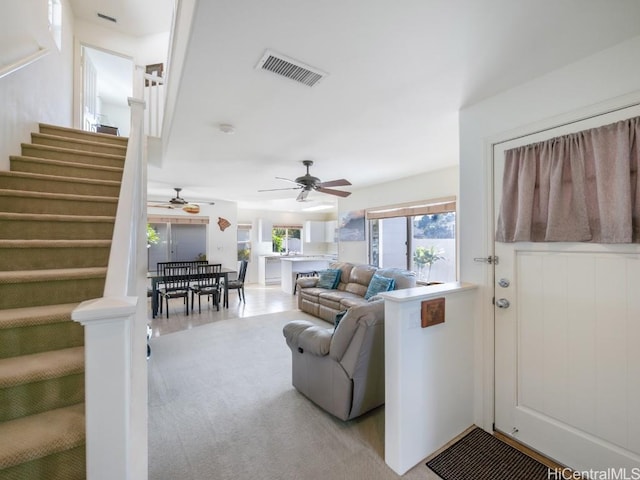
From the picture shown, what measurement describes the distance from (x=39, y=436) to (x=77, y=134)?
325cm

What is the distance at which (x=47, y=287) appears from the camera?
1642 mm

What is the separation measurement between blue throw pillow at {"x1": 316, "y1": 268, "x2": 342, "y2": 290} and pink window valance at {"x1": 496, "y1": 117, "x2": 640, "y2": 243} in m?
3.73

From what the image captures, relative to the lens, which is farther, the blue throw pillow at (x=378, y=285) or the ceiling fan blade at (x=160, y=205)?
the ceiling fan blade at (x=160, y=205)

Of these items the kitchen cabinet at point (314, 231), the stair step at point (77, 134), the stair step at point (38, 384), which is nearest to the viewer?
the stair step at point (38, 384)

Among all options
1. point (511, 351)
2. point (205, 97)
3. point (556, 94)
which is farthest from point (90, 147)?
point (511, 351)

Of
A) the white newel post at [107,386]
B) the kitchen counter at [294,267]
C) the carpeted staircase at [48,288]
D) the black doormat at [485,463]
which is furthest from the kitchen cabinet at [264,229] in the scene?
the white newel post at [107,386]

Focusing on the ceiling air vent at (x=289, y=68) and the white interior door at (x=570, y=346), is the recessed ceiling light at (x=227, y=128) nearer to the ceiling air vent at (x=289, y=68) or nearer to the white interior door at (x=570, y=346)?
the ceiling air vent at (x=289, y=68)

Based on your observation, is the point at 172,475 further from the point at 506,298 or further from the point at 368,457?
the point at 506,298

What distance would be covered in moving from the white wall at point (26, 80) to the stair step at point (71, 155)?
0.10m

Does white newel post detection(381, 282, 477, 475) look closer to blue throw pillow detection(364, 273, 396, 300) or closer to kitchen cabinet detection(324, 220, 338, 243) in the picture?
blue throw pillow detection(364, 273, 396, 300)

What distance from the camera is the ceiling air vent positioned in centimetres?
173

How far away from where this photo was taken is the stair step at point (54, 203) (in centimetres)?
207

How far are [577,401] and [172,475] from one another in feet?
8.20

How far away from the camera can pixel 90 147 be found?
10.0 feet
